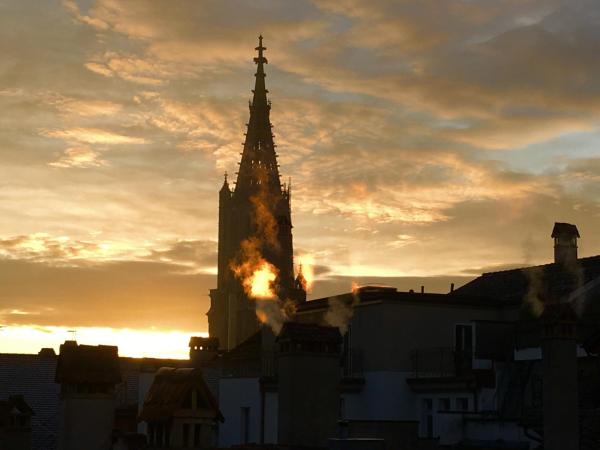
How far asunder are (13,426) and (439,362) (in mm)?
18994

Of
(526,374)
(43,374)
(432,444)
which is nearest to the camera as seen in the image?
(432,444)

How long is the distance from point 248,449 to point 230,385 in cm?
2136

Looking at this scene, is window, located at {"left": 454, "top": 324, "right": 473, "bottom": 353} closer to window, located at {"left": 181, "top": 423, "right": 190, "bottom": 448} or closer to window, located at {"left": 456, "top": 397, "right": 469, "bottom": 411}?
window, located at {"left": 456, "top": 397, "right": 469, "bottom": 411}

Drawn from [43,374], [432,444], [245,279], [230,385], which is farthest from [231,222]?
[432,444]

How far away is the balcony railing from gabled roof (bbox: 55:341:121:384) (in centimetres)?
1637

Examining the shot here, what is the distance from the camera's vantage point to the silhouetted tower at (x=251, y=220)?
570 feet

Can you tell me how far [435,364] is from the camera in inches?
1773

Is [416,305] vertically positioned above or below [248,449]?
above

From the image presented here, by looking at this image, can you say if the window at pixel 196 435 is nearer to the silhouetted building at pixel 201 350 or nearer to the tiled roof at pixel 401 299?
the tiled roof at pixel 401 299

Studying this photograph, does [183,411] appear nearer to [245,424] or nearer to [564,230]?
[245,424]

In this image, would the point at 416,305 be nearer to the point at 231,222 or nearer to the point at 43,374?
the point at 43,374

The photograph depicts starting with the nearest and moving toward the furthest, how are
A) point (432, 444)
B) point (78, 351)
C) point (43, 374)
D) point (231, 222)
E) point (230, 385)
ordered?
1. point (78, 351)
2. point (432, 444)
3. point (230, 385)
4. point (43, 374)
5. point (231, 222)

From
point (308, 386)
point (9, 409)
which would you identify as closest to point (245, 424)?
point (9, 409)

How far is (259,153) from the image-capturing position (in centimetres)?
18000
